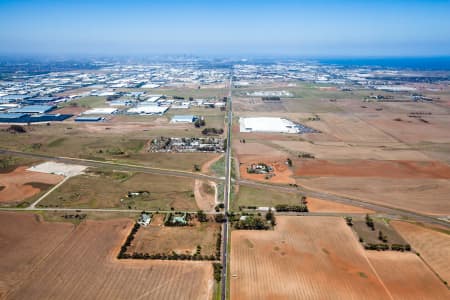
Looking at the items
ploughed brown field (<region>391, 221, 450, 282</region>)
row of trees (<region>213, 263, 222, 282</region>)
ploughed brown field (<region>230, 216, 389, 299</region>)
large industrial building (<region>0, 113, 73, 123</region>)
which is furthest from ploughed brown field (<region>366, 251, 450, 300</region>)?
large industrial building (<region>0, 113, 73, 123</region>)

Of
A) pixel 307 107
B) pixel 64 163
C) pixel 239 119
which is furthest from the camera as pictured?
pixel 307 107

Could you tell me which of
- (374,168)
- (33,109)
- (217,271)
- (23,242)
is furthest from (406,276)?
(33,109)

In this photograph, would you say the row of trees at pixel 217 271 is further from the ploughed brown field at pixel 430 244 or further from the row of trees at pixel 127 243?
the ploughed brown field at pixel 430 244

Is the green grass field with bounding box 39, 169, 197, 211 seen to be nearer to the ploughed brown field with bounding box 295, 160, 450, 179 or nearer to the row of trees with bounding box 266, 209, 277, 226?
the row of trees with bounding box 266, 209, 277, 226

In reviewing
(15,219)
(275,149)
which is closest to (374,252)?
(275,149)

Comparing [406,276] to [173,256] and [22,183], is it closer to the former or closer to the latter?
[173,256]

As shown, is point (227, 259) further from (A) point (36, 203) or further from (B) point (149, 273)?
(A) point (36, 203)

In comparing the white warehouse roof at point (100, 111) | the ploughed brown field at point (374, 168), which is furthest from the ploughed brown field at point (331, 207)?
the white warehouse roof at point (100, 111)
